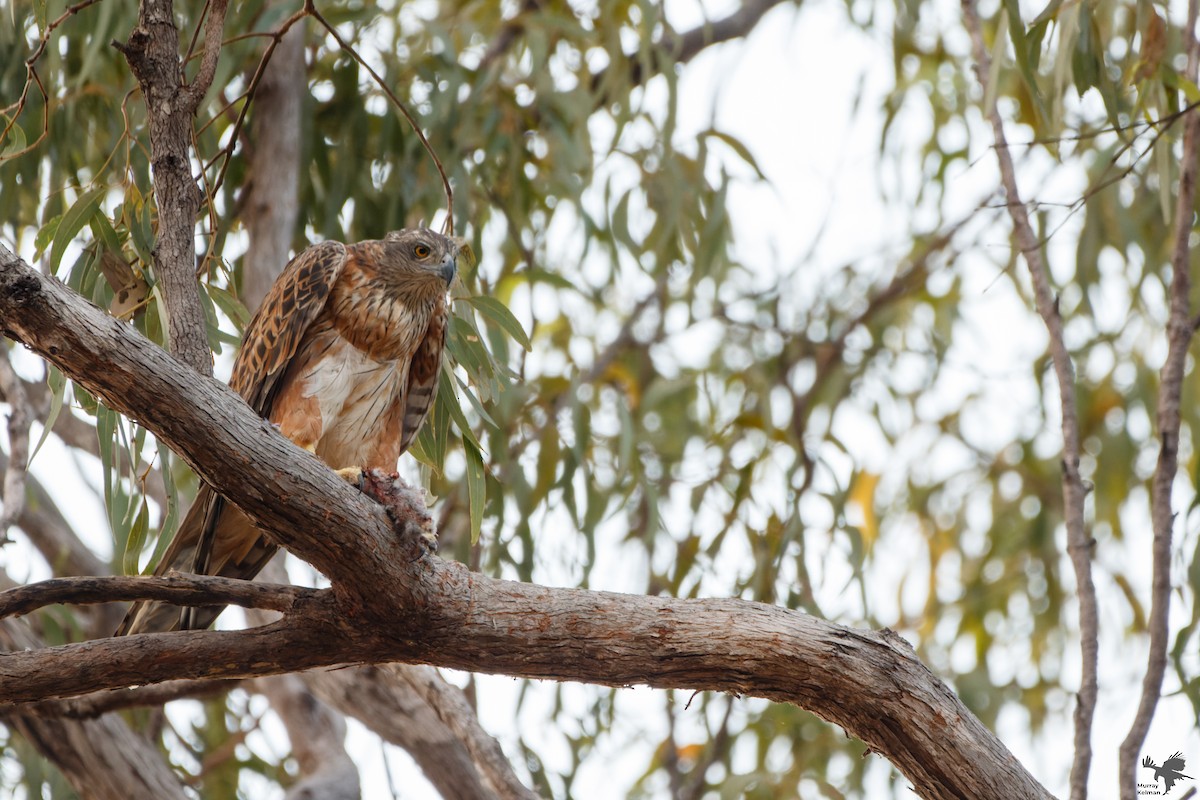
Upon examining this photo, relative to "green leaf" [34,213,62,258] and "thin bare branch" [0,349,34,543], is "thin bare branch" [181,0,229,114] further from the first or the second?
"thin bare branch" [0,349,34,543]

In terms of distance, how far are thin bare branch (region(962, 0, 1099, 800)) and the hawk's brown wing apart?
5.52 ft

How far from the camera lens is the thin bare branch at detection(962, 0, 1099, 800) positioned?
8.93 feet

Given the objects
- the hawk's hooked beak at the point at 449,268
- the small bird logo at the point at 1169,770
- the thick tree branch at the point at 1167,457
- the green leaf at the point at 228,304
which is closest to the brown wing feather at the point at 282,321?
the green leaf at the point at 228,304

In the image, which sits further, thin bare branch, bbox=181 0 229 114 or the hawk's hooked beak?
the hawk's hooked beak

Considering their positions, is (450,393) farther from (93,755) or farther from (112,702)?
(93,755)

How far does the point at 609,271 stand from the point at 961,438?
226 cm

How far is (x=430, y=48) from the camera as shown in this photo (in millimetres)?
4527

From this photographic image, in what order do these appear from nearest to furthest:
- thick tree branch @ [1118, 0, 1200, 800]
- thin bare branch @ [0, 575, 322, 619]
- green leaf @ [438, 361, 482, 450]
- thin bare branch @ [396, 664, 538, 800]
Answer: thin bare branch @ [0, 575, 322, 619]
thick tree branch @ [1118, 0, 1200, 800]
green leaf @ [438, 361, 482, 450]
thin bare branch @ [396, 664, 538, 800]

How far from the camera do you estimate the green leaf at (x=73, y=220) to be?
8.88 ft

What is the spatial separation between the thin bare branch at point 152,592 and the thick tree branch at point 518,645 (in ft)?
0.18

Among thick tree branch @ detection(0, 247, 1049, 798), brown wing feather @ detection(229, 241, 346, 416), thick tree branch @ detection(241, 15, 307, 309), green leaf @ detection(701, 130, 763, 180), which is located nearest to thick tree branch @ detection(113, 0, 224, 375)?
thick tree branch @ detection(0, 247, 1049, 798)

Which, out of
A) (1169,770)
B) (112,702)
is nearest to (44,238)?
(112,702)

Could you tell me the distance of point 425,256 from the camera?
11.1 feet

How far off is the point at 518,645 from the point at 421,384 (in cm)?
137
